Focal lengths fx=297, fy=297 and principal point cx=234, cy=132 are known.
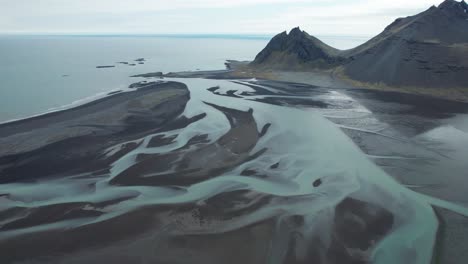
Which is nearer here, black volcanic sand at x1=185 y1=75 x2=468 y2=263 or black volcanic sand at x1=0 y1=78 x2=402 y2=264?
black volcanic sand at x1=0 y1=78 x2=402 y2=264

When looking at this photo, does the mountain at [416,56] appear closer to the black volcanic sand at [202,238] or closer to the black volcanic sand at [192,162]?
the black volcanic sand at [192,162]

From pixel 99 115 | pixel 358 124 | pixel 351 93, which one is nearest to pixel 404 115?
pixel 358 124

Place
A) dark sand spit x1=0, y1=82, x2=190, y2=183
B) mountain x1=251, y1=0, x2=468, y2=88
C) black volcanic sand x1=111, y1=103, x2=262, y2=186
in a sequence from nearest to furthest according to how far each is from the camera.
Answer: black volcanic sand x1=111, y1=103, x2=262, y2=186
dark sand spit x1=0, y1=82, x2=190, y2=183
mountain x1=251, y1=0, x2=468, y2=88

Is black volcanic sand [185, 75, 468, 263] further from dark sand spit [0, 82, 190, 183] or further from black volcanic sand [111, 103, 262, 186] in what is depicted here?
dark sand spit [0, 82, 190, 183]

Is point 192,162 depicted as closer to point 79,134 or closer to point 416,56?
point 79,134

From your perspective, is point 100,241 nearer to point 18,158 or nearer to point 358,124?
point 18,158

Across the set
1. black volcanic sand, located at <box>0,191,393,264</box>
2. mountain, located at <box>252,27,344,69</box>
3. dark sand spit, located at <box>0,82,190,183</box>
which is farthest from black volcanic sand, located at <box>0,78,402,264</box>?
mountain, located at <box>252,27,344,69</box>
